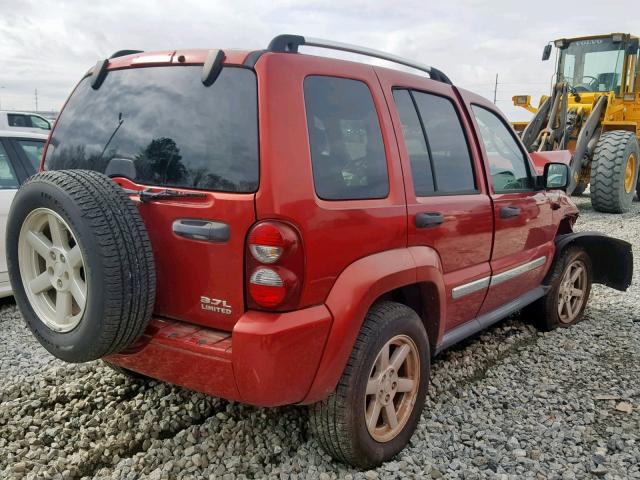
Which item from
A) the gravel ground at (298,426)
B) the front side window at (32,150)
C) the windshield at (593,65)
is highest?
the windshield at (593,65)

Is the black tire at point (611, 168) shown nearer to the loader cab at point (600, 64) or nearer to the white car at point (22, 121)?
the loader cab at point (600, 64)

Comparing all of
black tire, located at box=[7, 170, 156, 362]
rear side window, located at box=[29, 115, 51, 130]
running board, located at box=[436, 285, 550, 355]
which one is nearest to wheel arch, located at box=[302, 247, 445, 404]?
running board, located at box=[436, 285, 550, 355]

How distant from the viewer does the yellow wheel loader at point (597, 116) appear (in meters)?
10.5

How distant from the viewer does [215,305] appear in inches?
88.7

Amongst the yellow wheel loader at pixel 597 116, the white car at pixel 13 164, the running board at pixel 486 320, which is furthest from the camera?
the yellow wheel loader at pixel 597 116

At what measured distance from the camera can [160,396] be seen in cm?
321

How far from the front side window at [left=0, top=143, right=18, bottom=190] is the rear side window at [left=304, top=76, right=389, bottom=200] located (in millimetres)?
3501

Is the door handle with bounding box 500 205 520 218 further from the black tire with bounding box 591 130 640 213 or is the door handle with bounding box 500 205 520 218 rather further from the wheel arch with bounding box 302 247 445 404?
the black tire with bounding box 591 130 640 213

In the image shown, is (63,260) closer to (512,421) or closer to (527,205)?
(512,421)

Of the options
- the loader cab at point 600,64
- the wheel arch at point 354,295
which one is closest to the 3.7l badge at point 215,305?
the wheel arch at point 354,295

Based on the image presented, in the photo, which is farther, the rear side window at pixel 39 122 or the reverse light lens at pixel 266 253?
the rear side window at pixel 39 122

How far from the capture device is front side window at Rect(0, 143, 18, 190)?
184 inches

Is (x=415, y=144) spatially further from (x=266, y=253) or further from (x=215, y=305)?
(x=215, y=305)

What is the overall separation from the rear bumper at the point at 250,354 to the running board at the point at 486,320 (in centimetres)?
110
